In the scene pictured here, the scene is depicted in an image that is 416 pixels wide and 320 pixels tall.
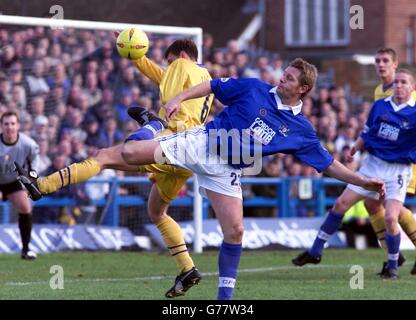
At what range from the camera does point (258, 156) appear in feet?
28.3

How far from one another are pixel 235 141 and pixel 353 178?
1.00 metres

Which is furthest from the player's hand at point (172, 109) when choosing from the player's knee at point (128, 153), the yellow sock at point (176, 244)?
the yellow sock at point (176, 244)

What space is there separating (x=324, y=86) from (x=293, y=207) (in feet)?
19.2

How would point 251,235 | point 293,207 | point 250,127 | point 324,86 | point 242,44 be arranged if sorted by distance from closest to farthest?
point 250,127, point 251,235, point 293,207, point 324,86, point 242,44

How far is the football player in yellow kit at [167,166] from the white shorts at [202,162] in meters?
0.33

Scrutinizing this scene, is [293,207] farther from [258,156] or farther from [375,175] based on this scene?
[258,156]

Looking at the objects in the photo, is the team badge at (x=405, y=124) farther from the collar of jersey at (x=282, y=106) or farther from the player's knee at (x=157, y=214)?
the collar of jersey at (x=282, y=106)

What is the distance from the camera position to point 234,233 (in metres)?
8.41

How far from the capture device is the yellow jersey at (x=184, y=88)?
1012 centimetres

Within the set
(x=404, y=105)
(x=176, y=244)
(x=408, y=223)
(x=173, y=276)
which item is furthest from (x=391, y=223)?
(x=176, y=244)

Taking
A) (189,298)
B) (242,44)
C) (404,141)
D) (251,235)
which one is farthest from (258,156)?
(242,44)

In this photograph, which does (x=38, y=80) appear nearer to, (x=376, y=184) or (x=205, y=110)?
(x=205, y=110)

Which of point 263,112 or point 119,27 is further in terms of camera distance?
point 119,27
